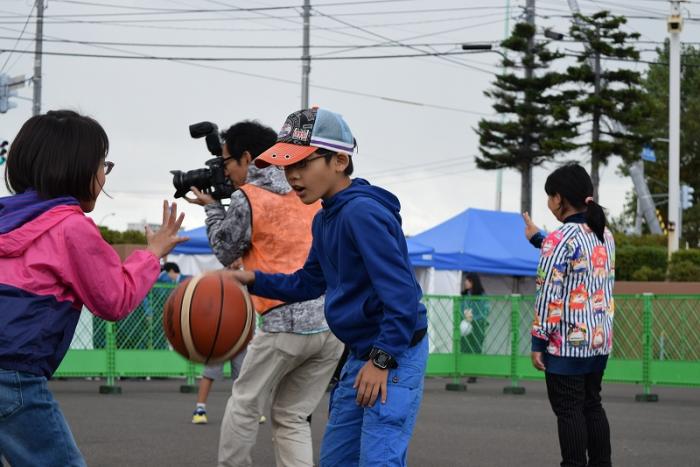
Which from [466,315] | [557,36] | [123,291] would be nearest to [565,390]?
[123,291]

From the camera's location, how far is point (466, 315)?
59.6 ft

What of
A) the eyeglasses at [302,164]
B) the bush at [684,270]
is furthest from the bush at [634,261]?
the eyeglasses at [302,164]

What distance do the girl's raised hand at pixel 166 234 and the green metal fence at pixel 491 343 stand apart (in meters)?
12.1

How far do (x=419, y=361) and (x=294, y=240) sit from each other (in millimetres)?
2014

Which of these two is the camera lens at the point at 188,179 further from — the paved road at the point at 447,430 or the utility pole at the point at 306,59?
the utility pole at the point at 306,59

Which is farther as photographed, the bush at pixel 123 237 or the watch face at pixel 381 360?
the bush at pixel 123 237

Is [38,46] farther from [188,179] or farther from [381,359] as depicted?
[381,359]

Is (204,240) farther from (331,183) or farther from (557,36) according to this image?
(557,36)

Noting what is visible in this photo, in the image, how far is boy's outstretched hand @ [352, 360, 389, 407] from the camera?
14.9 feet

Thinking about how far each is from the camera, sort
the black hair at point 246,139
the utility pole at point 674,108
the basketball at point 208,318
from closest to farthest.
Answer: the basketball at point 208,318, the black hair at point 246,139, the utility pole at point 674,108

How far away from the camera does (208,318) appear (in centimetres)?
531

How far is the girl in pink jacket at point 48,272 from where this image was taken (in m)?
3.95

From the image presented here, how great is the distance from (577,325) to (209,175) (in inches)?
90.3

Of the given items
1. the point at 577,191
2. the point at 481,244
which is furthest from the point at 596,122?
the point at 577,191
